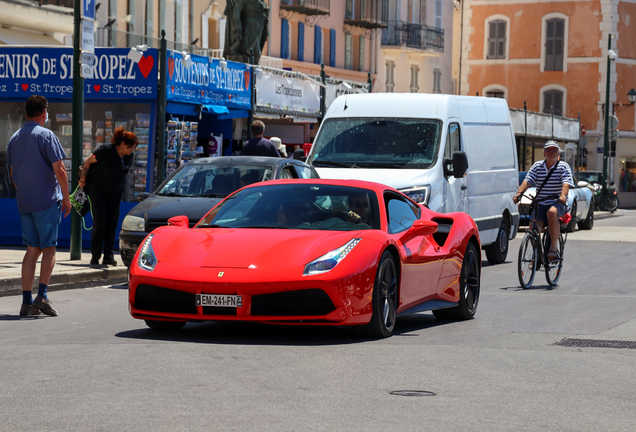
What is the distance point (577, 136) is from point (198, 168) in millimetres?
38722

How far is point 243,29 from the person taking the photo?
2414cm

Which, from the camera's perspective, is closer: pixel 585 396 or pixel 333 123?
pixel 585 396

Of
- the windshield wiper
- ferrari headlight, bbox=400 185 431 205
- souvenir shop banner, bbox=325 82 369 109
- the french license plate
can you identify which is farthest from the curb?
souvenir shop banner, bbox=325 82 369 109

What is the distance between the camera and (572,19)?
65125 mm

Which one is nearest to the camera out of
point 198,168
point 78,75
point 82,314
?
point 82,314

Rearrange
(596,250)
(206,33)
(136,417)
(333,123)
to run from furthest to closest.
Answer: (206,33)
(596,250)
(333,123)
(136,417)

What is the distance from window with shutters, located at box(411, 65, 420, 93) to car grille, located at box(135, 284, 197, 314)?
2020 inches

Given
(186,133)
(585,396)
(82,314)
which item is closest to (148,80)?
(186,133)

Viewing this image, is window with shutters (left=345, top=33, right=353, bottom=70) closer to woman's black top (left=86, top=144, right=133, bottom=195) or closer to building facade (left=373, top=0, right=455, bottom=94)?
building facade (left=373, top=0, right=455, bottom=94)

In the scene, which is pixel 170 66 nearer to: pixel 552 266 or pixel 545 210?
pixel 545 210

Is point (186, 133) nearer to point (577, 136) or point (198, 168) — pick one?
point (198, 168)

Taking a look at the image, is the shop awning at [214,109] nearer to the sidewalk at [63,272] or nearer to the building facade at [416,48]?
the sidewalk at [63,272]

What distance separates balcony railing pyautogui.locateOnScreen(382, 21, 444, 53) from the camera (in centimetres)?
5691

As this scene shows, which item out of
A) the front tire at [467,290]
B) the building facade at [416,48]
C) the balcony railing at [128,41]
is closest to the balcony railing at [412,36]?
the building facade at [416,48]
